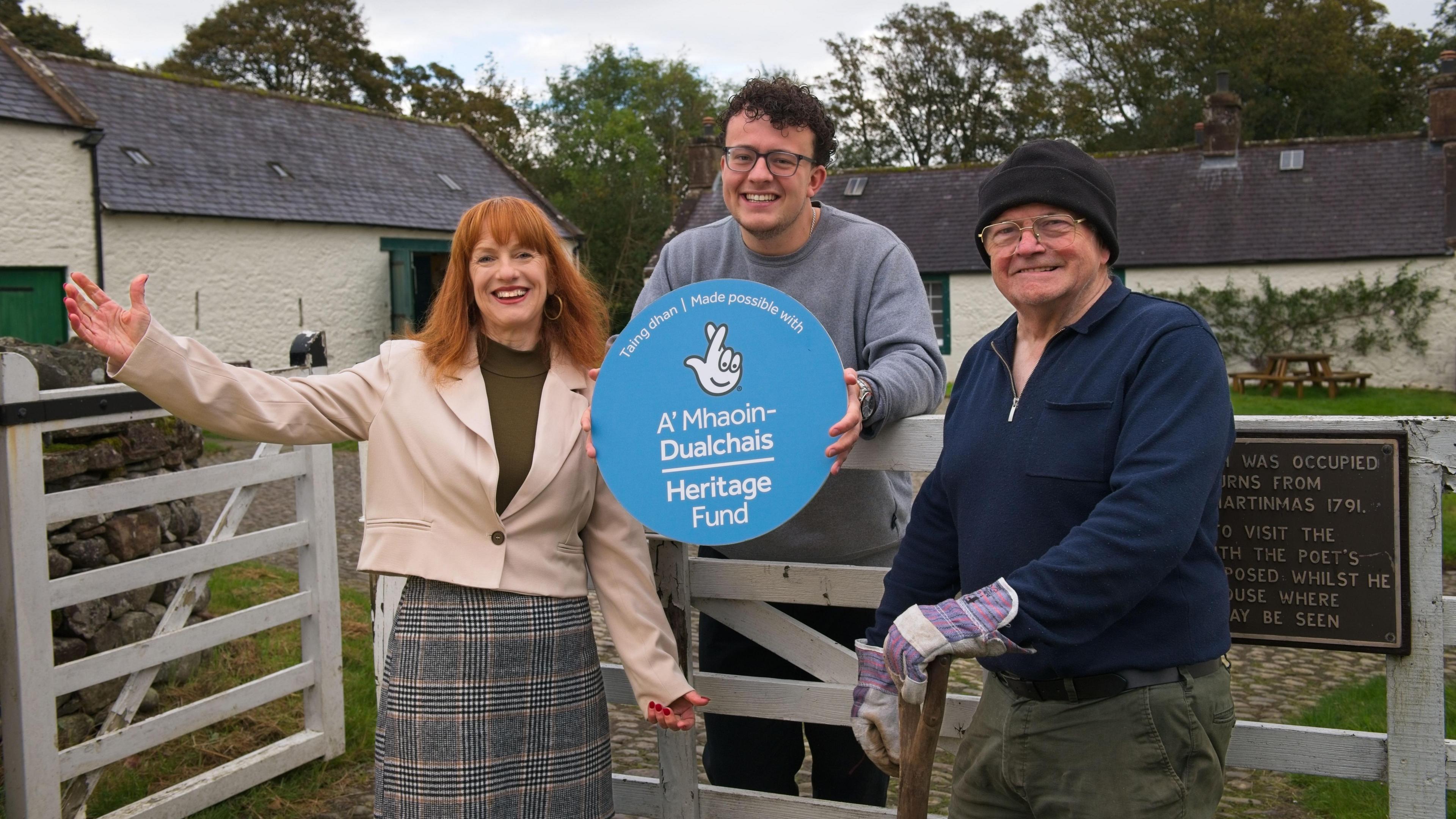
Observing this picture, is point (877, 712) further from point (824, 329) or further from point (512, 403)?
point (512, 403)

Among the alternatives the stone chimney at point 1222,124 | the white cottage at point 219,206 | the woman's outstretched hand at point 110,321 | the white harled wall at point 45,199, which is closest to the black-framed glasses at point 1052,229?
the woman's outstretched hand at point 110,321

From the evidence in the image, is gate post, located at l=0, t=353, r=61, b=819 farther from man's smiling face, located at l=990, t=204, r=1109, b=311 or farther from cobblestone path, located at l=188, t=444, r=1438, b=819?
man's smiling face, located at l=990, t=204, r=1109, b=311

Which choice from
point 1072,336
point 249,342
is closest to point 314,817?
point 1072,336

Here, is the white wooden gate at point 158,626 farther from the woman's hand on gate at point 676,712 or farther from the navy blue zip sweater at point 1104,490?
the navy blue zip sweater at point 1104,490

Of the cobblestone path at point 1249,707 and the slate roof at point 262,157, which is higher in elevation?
the slate roof at point 262,157

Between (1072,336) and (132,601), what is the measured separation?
4.40m

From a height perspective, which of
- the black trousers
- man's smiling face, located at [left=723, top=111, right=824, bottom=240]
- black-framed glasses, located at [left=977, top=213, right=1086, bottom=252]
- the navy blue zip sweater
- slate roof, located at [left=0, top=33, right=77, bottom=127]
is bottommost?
the black trousers

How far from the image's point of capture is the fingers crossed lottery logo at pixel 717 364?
2459 millimetres

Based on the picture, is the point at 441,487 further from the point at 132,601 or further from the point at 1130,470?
the point at 132,601

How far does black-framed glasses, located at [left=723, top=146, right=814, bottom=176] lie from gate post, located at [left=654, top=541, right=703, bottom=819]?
102 cm

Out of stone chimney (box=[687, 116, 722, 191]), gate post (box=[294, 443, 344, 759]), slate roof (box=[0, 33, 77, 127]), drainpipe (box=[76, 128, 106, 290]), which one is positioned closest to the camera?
gate post (box=[294, 443, 344, 759])

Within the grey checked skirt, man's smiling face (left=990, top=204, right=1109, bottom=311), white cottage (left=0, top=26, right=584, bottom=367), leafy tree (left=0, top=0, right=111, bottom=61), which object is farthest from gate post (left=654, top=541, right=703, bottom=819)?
leafy tree (left=0, top=0, right=111, bottom=61)

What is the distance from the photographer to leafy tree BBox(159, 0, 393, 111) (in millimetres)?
39250

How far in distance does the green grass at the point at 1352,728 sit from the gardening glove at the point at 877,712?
198 cm
